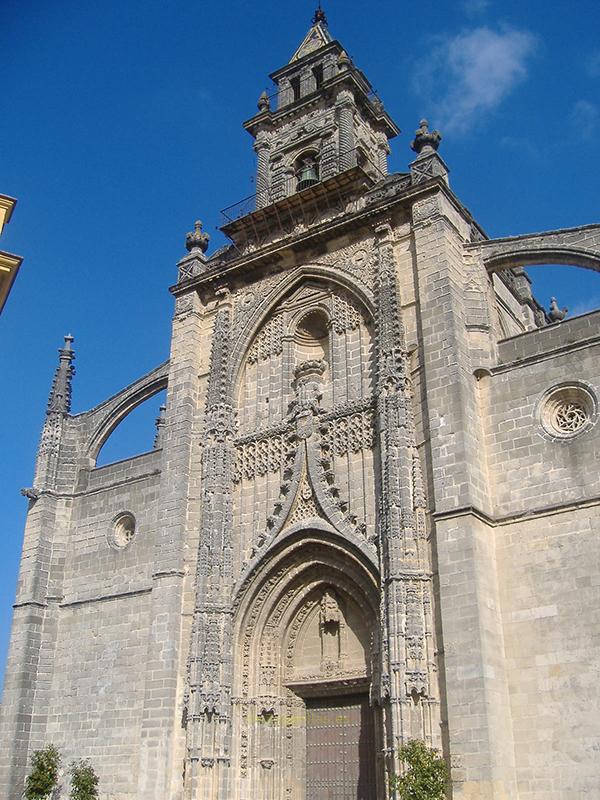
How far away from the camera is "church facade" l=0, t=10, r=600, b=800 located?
40.7 feet

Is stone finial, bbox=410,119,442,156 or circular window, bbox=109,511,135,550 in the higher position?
stone finial, bbox=410,119,442,156

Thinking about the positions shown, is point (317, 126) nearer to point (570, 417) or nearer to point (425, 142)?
point (425, 142)

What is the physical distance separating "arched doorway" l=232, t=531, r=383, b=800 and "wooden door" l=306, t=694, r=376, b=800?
0.02 meters

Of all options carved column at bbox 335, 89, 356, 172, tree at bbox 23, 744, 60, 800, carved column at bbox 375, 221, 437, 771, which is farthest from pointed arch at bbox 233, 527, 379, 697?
carved column at bbox 335, 89, 356, 172

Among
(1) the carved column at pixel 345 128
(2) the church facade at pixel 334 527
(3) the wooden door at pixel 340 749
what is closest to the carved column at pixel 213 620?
(2) the church facade at pixel 334 527

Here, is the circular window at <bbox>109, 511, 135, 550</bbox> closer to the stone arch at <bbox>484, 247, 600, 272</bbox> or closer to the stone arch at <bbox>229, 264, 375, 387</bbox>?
the stone arch at <bbox>229, 264, 375, 387</bbox>

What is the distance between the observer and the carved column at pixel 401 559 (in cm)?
1233

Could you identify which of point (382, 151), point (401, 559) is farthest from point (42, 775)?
point (382, 151)

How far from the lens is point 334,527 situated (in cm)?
1455

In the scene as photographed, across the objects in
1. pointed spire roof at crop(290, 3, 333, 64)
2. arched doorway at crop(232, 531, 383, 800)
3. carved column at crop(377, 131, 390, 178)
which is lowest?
arched doorway at crop(232, 531, 383, 800)

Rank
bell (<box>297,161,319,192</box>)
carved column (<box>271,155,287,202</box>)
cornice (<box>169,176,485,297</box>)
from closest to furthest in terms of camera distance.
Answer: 1. cornice (<box>169,176,485,297</box>)
2. bell (<box>297,161,319,192</box>)
3. carved column (<box>271,155,287,202</box>)

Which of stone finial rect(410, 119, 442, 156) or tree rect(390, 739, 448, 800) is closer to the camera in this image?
tree rect(390, 739, 448, 800)

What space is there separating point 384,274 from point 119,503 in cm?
739

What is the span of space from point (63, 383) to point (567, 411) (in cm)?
1185
